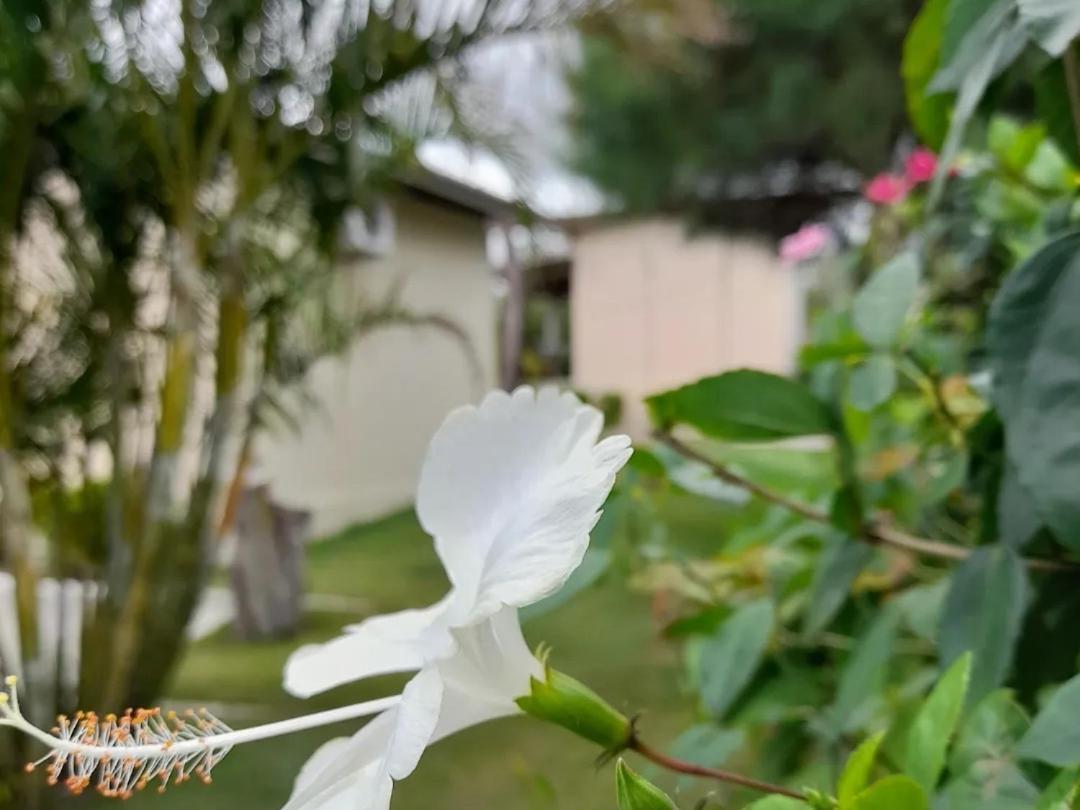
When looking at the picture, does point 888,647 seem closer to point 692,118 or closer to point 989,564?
point 989,564

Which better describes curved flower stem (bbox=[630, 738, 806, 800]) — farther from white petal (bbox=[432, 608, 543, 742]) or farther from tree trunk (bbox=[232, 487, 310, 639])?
tree trunk (bbox=[232, 487, 310, 639])

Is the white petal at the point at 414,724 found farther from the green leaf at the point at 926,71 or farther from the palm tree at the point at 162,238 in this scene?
the palm tree at the point at 162,238

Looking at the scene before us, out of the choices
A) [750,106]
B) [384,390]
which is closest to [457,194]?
[384,390]

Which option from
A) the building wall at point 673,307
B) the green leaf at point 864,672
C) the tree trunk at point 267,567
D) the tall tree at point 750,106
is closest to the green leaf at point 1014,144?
the green leaf at point 864,672

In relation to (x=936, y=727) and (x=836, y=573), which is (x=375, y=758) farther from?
(x=836, y=573)

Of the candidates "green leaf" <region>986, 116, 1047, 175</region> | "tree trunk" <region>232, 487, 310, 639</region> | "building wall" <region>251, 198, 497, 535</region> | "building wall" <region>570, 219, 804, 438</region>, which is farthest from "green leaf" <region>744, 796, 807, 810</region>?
"building wall" <region>570, 219, 804, 438</region>

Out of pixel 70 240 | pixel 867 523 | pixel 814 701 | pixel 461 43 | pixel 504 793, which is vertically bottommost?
pixel 504 793

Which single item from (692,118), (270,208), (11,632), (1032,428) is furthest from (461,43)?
(692,118)
